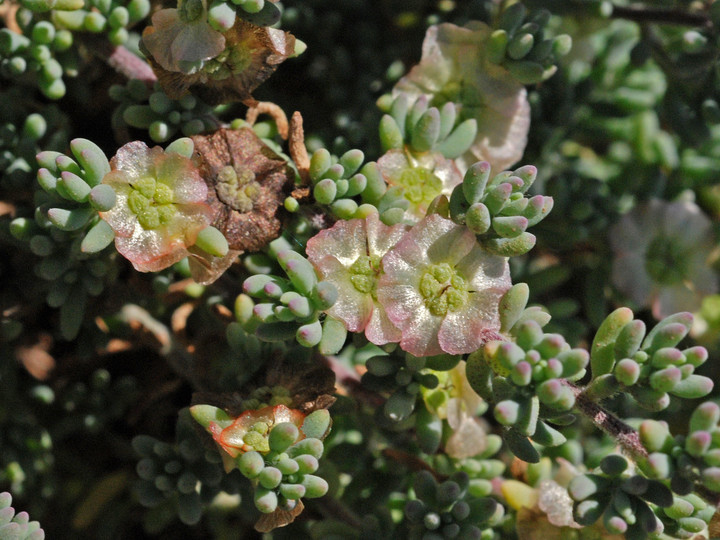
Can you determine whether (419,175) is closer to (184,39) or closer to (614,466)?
(184,39)

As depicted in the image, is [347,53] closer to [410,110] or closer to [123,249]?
[410,110]

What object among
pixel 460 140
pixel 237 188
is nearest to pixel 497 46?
pixel 460 140

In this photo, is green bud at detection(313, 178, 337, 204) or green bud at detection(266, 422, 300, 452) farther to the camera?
green bud at detection(313, 178, 337, 204)

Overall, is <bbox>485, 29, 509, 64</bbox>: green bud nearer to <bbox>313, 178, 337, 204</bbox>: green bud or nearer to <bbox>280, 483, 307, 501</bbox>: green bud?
<bbox>313, 178, 337, 204</bbox>: green bud

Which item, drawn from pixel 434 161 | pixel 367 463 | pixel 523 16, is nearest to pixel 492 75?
pixel 523 16

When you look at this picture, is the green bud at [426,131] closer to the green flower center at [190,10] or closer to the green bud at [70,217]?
the green flower center at [190,10]

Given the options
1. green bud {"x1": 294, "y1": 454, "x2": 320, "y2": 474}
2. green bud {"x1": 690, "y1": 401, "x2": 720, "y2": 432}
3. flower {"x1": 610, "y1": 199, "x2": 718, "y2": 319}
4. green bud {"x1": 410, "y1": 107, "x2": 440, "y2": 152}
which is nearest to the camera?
green bud {"x1": 690, "y1": 401, "x2": 720, "y2": 432}

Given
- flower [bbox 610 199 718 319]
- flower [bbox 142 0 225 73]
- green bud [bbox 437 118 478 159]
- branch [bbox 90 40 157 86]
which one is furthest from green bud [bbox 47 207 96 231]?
flower [bbox 610 199 718 319]
